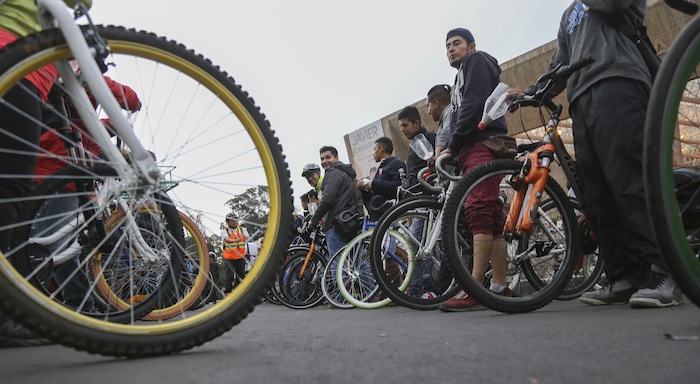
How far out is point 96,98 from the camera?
1664 mm

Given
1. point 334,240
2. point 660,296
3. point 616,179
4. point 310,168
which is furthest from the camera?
point 310,168

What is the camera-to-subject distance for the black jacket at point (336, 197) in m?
6.11

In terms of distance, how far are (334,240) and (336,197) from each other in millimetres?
474

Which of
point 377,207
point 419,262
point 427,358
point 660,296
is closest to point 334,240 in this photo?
point 377,207

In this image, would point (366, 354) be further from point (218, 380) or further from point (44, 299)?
point (44, 299)

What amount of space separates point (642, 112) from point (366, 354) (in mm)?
1953

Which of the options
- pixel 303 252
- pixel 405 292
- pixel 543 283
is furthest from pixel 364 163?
pixel 543 283

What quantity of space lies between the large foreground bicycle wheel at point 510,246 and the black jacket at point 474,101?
0.37 m

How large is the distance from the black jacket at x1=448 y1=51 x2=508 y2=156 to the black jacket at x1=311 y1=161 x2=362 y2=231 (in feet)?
8.68

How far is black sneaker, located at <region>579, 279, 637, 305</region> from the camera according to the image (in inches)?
113

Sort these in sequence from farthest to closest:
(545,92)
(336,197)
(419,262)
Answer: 1. (336,197)
2. (419,262)
3. (545,92)

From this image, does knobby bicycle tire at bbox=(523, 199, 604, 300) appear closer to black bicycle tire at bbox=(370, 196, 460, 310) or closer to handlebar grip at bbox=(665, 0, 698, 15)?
black bicycle tire at bbox=(370, 196, 460, 310)

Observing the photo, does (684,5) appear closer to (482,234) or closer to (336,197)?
(482,234)

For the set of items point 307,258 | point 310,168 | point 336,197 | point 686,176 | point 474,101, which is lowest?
point 307,258
